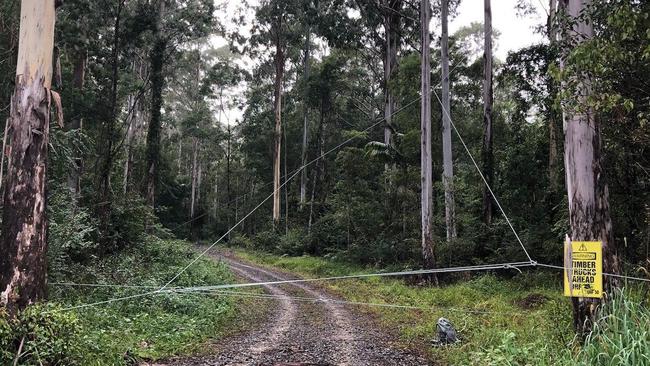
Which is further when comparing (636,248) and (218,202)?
(218,202)

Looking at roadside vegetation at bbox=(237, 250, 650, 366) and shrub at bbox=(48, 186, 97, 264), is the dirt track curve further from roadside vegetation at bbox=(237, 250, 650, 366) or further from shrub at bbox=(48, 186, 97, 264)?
shrub at bbox=(48, 186, 97, 264)

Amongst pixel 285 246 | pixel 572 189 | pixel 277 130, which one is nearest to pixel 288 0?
pixel 277 130

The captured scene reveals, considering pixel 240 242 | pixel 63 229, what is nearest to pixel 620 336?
pixel 63 229

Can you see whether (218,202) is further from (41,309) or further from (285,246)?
(41,309)

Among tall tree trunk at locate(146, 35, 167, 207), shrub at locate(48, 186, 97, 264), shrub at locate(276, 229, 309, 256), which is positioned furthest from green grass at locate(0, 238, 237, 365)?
shrub at locate(276, 229, 309, 256)

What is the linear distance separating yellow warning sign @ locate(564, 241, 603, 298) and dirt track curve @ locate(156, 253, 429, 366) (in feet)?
7.80

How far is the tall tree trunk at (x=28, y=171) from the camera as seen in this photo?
206 inches

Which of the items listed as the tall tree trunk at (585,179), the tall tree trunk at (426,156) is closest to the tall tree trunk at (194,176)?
the tall tree trunk at (426,156)

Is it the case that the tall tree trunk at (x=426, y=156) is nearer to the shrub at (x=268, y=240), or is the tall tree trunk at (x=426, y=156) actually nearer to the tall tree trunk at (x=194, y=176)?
the shrub at (x=268, y=240)

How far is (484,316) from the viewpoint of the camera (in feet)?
27.9

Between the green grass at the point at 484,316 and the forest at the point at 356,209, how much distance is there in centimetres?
6

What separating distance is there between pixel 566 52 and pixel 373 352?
15.9 ft

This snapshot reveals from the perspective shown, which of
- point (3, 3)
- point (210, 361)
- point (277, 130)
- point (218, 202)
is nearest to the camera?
point (210, 361)

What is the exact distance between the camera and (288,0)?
90.4 ft
